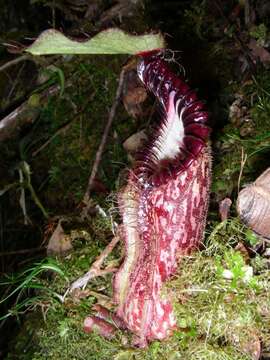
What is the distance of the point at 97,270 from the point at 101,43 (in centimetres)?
77

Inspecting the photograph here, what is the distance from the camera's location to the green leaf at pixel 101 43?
72 cm

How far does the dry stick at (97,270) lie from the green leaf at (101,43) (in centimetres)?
70

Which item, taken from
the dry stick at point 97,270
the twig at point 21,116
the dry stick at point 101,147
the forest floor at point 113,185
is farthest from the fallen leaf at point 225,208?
the twig at point 21,116

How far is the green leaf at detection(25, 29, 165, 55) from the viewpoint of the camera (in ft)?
2.37

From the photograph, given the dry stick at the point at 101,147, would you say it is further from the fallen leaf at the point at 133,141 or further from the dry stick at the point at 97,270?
the dry stick at the point at 97,270

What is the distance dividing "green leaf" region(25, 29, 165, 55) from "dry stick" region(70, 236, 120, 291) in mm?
704

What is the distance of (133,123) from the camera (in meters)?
1.87

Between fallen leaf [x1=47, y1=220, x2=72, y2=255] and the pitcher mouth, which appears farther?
fallen leaf [x1=47, y1=220, x2=72, y2=255]

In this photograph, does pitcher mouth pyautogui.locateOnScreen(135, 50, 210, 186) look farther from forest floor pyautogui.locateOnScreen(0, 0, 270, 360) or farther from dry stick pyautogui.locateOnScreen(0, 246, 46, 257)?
dry stick pyautogui.locateOnScreen(0, 246, 46, 257)

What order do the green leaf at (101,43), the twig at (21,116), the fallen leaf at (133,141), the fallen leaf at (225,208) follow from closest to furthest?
the green leaf at (101,43) < the fallen leaf at (225,208) < the fallen leaf at (133,141) < the twig at (21,116)

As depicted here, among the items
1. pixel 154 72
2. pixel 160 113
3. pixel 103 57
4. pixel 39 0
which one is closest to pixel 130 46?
pixel 154 72

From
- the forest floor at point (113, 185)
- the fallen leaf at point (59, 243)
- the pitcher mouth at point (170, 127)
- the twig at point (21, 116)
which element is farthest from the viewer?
the twig at point (21, 116)

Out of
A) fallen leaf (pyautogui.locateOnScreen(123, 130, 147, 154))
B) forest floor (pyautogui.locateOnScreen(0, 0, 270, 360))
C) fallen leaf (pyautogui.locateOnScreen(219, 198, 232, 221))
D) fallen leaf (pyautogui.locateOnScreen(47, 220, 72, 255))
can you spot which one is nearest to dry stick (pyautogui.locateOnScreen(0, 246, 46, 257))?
forest floor (pyautogui.locateOnScreen(0, 0, 270, 360))

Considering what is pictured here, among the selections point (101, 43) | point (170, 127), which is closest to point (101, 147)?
point (170, 127)
